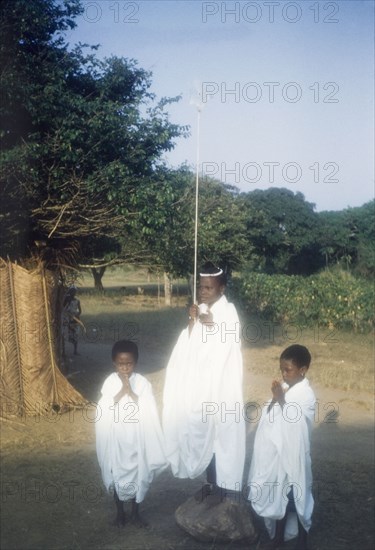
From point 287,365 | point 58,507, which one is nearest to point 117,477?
point 58,507

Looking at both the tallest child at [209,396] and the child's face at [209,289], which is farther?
the child's face at [209,289]

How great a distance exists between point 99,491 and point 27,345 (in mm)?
3229

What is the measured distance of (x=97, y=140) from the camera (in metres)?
9.03

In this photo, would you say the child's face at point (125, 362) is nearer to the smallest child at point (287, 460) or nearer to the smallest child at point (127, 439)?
the smallest child at point (127, 439)

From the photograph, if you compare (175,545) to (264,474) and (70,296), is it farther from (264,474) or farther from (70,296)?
(70,296)

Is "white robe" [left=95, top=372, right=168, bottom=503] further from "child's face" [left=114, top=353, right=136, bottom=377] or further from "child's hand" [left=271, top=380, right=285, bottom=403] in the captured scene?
"child's hand" [left=271, top=380, right=285, bottom=403]

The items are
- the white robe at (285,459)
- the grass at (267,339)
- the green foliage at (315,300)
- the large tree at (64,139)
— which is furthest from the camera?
the green foliage at (315,300)

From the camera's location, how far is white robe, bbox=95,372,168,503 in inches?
198

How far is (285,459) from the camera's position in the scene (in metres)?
4.70

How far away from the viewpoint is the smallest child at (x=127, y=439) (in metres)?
5.04

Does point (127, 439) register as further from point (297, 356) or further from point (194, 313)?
point (297, 356)

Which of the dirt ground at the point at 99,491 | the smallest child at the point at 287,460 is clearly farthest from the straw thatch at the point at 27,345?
the smallest child at the point at 287,460

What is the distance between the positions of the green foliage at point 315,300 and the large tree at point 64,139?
41.8ft

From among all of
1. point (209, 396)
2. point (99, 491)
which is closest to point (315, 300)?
point (99, 491)
